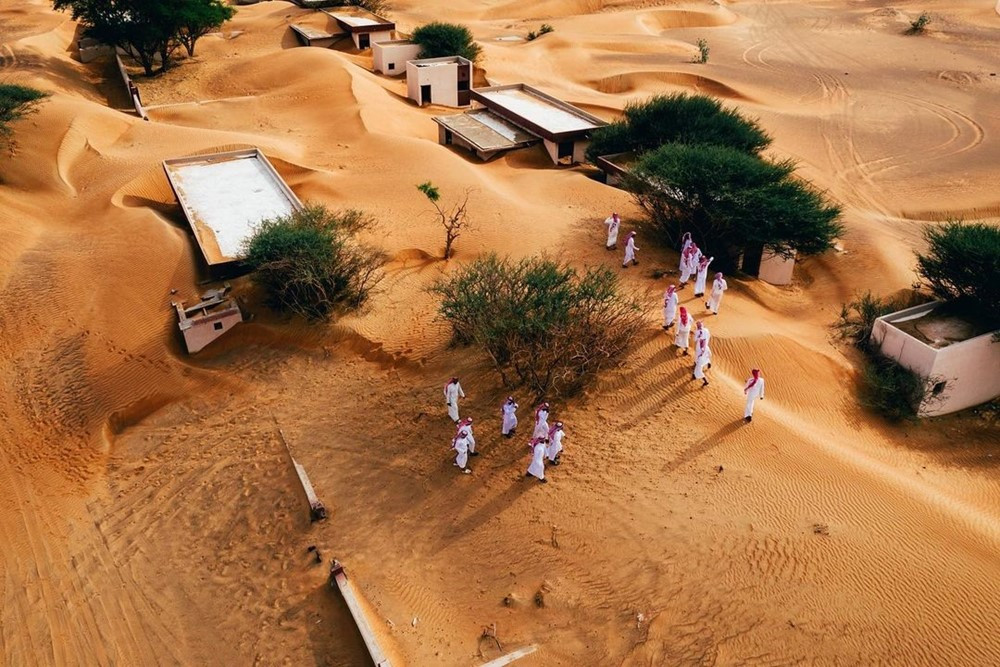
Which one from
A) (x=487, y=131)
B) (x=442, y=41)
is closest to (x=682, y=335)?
(x=487, y=131)

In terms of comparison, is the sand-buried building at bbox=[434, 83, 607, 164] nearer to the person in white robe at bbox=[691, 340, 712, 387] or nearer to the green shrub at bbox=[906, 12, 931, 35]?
the person in white robe at bbox=[691, 340, 712, 387]

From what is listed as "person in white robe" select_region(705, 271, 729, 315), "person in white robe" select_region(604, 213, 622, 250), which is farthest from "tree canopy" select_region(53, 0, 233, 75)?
"person in white robe" select_region(705, 271, 729, 315)

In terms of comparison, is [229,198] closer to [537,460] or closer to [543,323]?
[543,323]

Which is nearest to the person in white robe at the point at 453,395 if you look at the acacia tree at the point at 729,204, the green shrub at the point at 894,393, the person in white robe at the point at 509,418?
the person in white robe at the point at 509,418

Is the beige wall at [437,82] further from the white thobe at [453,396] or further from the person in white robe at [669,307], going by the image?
the white thobe at [453,396]

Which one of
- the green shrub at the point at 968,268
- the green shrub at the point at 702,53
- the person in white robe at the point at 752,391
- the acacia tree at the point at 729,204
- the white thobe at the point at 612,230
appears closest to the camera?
the person in white robe at the point at 752,391

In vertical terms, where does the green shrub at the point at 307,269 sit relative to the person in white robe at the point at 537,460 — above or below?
above
